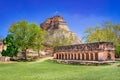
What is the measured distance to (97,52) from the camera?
44.4 metres

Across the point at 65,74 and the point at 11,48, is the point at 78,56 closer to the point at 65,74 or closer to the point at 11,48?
the point at 11,48

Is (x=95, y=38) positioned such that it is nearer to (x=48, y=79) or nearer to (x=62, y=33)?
(x=62, y=33)

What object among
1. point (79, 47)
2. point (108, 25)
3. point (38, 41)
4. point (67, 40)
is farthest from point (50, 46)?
point (79, 47)

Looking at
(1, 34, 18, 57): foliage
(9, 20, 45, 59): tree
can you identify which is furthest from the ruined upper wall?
(1, 34, 18, 57): foliage

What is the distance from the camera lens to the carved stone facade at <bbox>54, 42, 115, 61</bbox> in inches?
1719

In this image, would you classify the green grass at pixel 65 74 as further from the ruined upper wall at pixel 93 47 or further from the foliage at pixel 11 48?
the foliage at pixel 11 48

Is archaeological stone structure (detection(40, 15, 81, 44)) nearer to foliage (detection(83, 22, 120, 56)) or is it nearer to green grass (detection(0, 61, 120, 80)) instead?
foliage (detection(83, 22, 120, 56))

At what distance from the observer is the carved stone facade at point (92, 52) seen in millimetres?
43659

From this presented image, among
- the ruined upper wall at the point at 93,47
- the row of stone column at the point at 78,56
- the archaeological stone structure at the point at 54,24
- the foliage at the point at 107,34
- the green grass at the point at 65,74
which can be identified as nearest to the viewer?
the green grass at the point at 65,74

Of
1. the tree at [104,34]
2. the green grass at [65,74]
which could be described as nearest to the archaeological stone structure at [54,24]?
the tree at [104,34]

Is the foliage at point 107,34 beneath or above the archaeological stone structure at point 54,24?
beneath

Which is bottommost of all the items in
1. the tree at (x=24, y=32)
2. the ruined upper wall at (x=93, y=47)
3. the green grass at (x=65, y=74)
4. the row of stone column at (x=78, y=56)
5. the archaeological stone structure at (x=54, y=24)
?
the green grass at (x=65, y=74)

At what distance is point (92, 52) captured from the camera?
45.7 m

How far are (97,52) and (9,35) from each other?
96.3 feet
